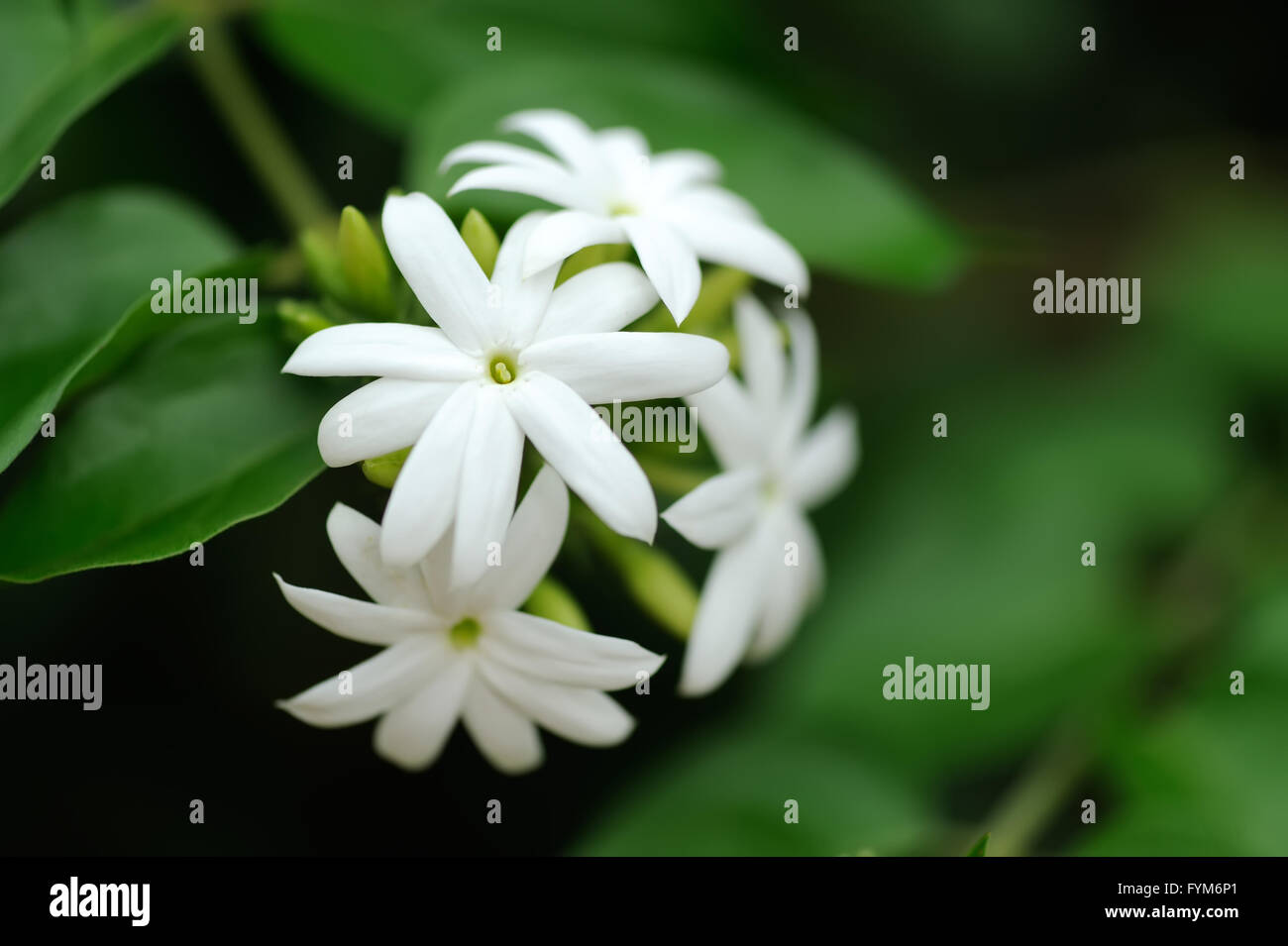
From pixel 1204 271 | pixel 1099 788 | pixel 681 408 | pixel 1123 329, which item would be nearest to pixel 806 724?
pixel 1099 788

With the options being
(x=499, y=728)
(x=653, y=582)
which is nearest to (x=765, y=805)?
(x=653, y=582)

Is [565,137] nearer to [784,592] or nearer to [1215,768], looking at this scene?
[784,592]

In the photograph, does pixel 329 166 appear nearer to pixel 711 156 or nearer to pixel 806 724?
pixel 711 156

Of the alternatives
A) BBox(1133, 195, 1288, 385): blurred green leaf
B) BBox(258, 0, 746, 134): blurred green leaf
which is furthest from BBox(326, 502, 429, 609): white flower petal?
BBox(1133, 195, 1288, 385): blurred green leaf

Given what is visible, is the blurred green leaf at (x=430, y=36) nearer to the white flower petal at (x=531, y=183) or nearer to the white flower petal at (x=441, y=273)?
the white flower petal at (x=531, y=183)

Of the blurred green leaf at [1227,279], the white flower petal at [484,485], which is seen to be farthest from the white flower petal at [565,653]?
the blurred green leaf at [1227,279]

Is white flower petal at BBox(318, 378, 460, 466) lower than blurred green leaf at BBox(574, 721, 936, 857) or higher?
higher

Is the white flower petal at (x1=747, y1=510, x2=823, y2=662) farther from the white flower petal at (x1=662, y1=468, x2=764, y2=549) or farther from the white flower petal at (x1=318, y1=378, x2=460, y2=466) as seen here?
the white flower petal at (x1=318, y1=378, x2=460, y2=466)
